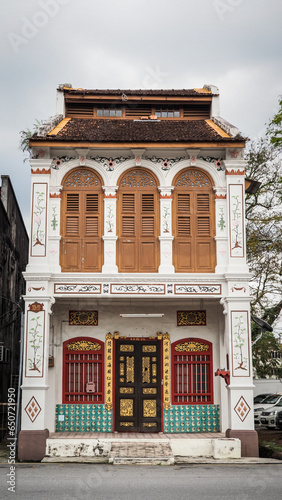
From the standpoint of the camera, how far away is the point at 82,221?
15336 millimetres

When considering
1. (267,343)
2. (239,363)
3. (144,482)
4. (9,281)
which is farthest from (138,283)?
(267,343)

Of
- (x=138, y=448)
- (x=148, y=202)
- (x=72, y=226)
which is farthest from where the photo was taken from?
(x=148, y=202)

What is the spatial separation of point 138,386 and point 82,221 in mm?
4822

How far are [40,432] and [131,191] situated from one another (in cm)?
655

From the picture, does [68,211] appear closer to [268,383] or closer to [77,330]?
[77,330]

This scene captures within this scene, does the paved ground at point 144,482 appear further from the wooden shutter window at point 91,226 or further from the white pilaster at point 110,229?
the wooden shutter window at point 91,226

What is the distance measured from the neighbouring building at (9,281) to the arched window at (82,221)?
13.1ft

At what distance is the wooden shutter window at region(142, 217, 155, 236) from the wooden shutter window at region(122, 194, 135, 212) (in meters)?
0.44

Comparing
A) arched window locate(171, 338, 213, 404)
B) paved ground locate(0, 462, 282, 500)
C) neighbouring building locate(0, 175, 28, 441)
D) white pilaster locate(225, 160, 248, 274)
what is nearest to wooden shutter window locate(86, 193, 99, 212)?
white pilaster locate(225, 160, 248, 274)

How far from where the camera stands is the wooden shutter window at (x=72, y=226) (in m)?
15.3

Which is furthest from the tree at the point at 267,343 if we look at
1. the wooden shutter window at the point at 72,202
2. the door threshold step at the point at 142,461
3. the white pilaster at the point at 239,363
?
the door threshold step at the point at 142,461

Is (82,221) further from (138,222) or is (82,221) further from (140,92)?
(140,92)

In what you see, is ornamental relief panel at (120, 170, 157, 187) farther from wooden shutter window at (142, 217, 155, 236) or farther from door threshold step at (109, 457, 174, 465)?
door threshold step at (109, 457, 174, 465)

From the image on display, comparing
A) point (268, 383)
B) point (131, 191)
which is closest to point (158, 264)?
point (131, 191)
